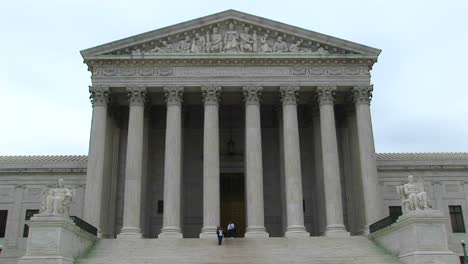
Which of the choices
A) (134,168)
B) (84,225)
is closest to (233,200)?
(134,168)

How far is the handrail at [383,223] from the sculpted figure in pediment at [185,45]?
60.4ft

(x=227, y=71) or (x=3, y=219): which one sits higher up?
(x=227, y=71)

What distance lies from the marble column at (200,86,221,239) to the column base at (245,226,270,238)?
2206 mm

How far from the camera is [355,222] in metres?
39.5

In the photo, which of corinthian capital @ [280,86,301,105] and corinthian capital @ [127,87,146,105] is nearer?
corinthian capital @ [127,87,146,105]

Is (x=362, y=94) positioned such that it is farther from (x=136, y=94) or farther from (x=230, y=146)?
(x=136, y=94)

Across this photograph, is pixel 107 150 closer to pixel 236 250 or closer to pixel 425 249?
pixel 236 250

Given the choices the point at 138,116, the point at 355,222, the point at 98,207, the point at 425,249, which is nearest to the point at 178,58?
the point at 138,116

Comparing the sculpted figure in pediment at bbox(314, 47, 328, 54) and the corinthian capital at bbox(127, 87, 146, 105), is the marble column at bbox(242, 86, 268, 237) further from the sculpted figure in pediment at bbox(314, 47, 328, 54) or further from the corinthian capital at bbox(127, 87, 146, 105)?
the corinthian capital at bbox(127, 87, 146, 105)

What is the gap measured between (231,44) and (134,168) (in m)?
11.8

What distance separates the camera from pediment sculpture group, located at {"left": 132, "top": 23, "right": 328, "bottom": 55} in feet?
127

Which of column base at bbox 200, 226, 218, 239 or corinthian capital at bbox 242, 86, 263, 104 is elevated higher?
corinthian capital at bbox 242, 86, 263, 104

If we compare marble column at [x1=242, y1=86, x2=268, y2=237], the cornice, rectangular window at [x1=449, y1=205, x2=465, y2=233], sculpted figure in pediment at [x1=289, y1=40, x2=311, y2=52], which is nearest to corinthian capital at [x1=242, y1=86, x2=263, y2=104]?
marble column at [x1=242, y1=86, x2=268, y2=237]

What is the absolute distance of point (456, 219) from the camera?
43.5 meters
